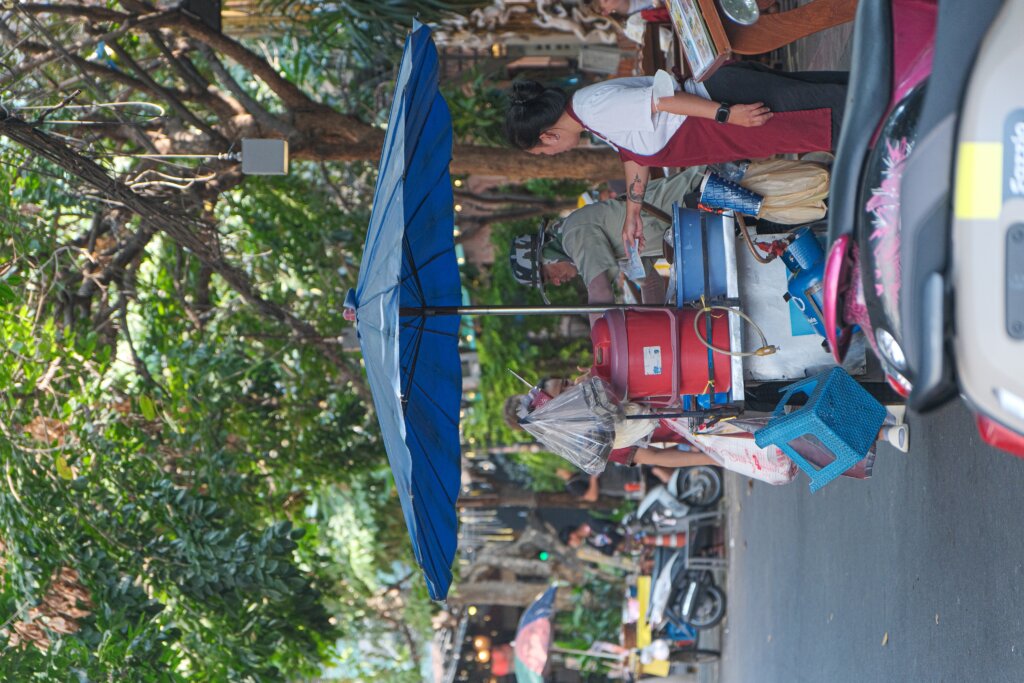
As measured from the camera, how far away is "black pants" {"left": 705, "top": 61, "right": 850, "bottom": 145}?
5.08m

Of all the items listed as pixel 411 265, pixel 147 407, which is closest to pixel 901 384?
pixel 411 265

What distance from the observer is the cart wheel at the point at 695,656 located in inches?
476

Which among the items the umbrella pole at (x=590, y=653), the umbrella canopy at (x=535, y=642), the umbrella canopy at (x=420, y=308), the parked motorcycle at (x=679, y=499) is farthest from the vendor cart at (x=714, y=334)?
the umbrella pole at (x=590, y=653)

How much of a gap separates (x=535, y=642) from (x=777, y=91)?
10.9 meters

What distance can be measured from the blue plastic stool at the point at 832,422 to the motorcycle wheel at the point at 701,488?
740cm

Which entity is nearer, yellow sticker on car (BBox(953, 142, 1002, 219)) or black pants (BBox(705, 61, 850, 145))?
yellow sticker on car (BBox(953, 142, 1002, 219))

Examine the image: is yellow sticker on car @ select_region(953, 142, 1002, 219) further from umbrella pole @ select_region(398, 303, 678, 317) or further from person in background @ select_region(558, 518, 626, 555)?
person in background @ select_region(558, 518, 626, 555)

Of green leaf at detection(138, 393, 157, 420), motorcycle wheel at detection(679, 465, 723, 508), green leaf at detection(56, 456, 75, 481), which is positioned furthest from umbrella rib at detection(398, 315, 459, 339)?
motorcycle wheel at detection(679, 465, 723, 508)

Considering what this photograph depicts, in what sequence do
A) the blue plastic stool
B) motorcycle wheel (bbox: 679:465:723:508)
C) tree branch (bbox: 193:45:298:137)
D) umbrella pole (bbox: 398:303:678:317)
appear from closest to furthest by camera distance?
the blue plastic stool
umbrella pole (bbox: 398:303:678:317)
tree branch (bbox: 193:45:298:137)
motorcycle wheel (bbox: 679:465:723:508)

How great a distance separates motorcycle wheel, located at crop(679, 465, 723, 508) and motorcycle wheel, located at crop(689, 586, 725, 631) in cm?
106

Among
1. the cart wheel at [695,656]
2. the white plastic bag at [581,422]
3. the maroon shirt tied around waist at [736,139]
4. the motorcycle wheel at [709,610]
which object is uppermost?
the maroon shirt tied around waist at [736,139]

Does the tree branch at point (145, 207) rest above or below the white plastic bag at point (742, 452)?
above

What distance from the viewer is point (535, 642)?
1445 centimetres

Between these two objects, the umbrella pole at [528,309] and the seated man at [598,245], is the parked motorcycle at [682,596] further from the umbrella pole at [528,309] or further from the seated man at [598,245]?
the umbrella pole at [528,309]
